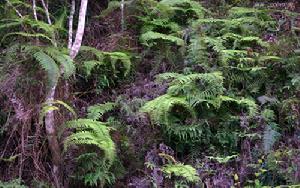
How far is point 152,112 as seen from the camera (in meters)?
5.21

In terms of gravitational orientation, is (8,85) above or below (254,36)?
below

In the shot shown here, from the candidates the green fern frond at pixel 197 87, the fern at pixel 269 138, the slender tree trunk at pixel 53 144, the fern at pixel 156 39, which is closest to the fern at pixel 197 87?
the green fern frond at pixel 197 87

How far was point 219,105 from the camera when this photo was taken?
208 inches

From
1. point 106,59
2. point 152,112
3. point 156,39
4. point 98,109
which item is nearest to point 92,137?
point 152,112

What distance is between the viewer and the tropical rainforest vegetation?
15.9 ft

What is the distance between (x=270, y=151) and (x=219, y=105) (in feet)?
2.88

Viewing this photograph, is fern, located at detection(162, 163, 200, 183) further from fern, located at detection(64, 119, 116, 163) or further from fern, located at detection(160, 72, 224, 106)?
fern, located at detection(160, 72, 224, 106)

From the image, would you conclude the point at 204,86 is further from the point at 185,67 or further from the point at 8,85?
the point at 8,85

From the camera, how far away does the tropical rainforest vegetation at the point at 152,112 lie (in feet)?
15.9

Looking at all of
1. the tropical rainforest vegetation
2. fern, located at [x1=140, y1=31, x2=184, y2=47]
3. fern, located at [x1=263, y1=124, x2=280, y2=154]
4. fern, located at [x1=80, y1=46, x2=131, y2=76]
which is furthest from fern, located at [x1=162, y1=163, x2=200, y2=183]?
fern, located at [x1=140, y1=31, x2=184, y2=47]

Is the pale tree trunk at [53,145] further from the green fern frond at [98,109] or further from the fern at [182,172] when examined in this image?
the fern at [182,172]

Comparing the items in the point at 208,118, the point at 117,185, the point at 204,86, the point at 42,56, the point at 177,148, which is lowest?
the point at 117,185

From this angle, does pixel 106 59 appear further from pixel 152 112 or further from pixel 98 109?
pixel 152 112

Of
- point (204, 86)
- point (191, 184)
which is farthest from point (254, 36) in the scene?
point (191, 184)
